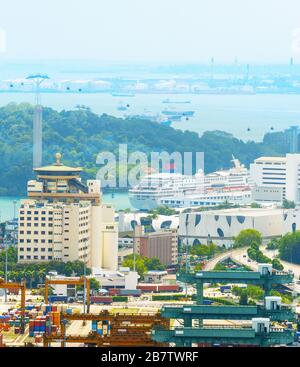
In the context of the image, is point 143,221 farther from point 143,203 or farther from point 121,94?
point 121,94

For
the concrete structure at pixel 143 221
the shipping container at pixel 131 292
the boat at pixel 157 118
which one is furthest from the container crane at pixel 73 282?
the boat at pixel 157 118

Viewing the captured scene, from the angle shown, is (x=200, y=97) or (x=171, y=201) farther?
(x=200, y=97)

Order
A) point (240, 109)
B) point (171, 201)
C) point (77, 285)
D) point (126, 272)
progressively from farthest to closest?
point (240, 109) → point (171, 201) → point (126, 272) → point (77, 285)

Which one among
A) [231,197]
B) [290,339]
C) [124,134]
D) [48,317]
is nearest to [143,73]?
[124,134]

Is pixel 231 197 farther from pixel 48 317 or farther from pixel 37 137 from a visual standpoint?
pixel 48 317

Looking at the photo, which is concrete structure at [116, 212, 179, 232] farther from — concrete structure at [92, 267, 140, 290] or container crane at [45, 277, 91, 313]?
container crane at [45, 277, 91, 313]

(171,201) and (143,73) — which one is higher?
(143,73)

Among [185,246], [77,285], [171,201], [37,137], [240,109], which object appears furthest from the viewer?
[240,109]
